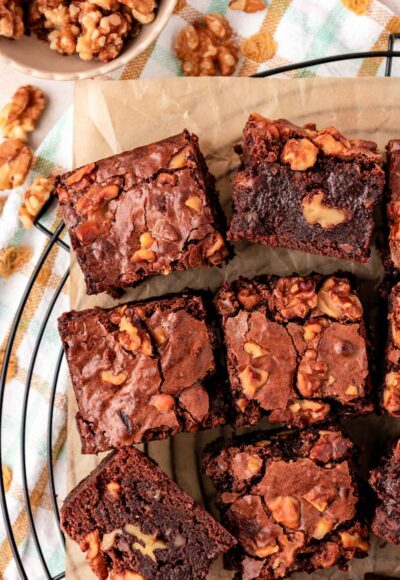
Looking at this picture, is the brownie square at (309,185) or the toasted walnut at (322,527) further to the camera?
the toasted walnut at (322,527)

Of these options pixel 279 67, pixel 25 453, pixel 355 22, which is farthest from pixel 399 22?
pixel 25 453

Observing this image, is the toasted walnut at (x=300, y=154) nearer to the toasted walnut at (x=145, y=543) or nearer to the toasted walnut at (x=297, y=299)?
the toasted walnut at (x=297, y=299)

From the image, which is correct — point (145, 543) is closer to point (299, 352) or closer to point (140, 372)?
point (140, 372)

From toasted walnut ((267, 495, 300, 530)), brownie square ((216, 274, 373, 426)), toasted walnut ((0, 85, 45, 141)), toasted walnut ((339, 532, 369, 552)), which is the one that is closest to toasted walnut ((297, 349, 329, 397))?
brownie square ((216, 274, 373, 426))

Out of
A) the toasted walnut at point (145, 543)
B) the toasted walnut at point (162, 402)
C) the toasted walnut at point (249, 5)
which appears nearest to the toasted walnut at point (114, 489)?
the toasted walnut at point (145, 543)

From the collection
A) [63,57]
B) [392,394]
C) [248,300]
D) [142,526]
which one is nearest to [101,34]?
[63,57]

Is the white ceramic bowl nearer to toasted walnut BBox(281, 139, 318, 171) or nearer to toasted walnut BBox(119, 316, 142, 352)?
toasted walnut BBox(281, 139, 318, 171)

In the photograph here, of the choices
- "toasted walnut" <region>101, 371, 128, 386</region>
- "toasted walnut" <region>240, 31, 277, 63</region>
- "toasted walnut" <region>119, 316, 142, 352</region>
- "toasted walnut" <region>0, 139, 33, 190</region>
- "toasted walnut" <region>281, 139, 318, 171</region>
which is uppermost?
"toasted walnut" <region>240, 31, 277, 63</region>
